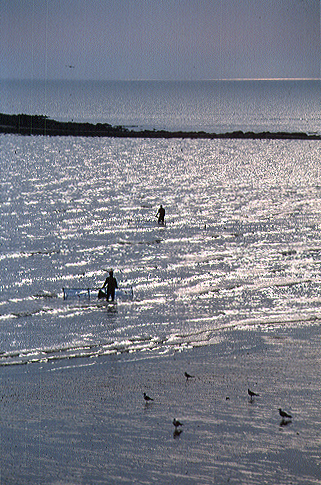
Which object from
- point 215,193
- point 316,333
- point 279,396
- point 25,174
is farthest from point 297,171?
point 279,396

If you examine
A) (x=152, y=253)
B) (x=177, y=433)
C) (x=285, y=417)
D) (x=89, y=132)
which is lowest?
(x=177, y=433)

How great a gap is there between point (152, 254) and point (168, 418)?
21.7m

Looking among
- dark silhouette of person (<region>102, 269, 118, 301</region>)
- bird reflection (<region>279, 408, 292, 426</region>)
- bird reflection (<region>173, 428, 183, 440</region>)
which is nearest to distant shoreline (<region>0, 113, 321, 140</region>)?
dark silhouette of person (<region>102, 269, 118, 301</region>)

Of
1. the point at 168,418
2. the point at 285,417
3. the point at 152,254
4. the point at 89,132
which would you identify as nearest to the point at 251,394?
the point at 285,417

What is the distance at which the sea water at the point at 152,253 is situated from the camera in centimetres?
2916

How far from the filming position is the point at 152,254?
4203cm

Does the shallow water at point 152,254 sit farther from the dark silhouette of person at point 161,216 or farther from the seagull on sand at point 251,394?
the seagull on sand at point 251,394

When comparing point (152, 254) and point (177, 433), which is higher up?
point (152, 254)

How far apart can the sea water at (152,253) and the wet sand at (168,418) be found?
217 cm

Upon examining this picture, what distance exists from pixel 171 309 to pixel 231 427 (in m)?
11.8

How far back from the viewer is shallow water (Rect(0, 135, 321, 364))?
29156 millimetres

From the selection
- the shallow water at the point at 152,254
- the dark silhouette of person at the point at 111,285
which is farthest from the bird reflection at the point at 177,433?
the dark silhouette of person at the point at 111,285

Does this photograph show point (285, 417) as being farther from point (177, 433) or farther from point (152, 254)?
point (152, 254)

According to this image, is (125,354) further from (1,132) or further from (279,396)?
(1,132)
